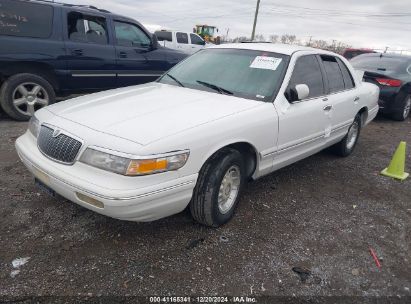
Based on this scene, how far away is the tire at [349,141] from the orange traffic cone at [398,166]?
665mm

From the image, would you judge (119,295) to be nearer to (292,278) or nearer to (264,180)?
(292,278)

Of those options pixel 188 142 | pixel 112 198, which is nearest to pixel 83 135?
pixel 112 198

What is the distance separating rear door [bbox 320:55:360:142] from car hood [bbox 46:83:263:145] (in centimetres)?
152

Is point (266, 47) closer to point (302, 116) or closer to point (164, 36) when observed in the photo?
point (302, 116)

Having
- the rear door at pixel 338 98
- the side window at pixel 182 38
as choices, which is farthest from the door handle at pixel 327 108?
the side window at pixel 182 38

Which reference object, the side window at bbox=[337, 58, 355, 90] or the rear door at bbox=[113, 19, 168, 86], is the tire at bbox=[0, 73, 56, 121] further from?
the side window at bbox=[337, 58, 355, 90]

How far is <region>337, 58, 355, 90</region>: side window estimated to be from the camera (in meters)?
5.01

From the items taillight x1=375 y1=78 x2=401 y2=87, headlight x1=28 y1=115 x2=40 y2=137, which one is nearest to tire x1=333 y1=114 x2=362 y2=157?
taillight x1=375 y1=78 x2=401 y2=87

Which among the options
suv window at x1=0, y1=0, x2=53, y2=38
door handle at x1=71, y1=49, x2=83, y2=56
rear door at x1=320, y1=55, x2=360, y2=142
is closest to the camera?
rear door at x1=320, y1=55, x2=360, y2=142

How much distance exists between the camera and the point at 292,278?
2.77m

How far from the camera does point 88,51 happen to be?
21.0 ft

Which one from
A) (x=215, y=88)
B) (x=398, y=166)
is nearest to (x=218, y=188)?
(x=215, y=88)

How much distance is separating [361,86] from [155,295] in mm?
4427

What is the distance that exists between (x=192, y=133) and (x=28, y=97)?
4430 millimetres
